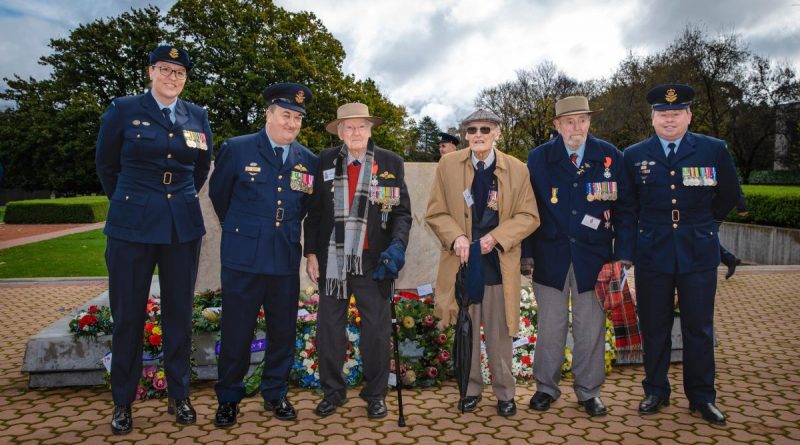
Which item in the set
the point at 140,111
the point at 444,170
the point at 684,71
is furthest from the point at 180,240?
the point at 684,71

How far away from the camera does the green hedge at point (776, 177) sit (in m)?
39.3

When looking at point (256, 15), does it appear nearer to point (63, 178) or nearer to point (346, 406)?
point (63, 178)

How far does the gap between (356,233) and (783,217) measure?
47.6 ft

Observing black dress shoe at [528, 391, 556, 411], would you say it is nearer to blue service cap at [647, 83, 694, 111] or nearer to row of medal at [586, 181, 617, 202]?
row of medal at [586, 181, 617, 202]

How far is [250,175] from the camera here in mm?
4109

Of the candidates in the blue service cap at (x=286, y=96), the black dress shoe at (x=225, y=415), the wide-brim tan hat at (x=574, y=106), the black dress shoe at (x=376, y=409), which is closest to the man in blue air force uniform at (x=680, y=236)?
the wide-brim tan hat at (x=574, y=106)

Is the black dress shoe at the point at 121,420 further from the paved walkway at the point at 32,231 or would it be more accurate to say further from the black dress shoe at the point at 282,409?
the paved walkway at the point at 32,231

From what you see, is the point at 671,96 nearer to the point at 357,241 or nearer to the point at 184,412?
the point at 357,241

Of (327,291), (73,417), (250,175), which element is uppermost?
(250,175)

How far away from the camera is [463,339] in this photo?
13.7 feet

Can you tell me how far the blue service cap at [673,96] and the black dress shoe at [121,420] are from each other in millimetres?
4299

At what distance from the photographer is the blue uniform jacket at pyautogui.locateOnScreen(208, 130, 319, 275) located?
4.07m

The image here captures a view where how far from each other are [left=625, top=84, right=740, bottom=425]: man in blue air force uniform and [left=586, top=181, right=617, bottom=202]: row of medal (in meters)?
0.25

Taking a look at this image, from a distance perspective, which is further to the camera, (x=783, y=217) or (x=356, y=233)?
(x=783, y=217)
